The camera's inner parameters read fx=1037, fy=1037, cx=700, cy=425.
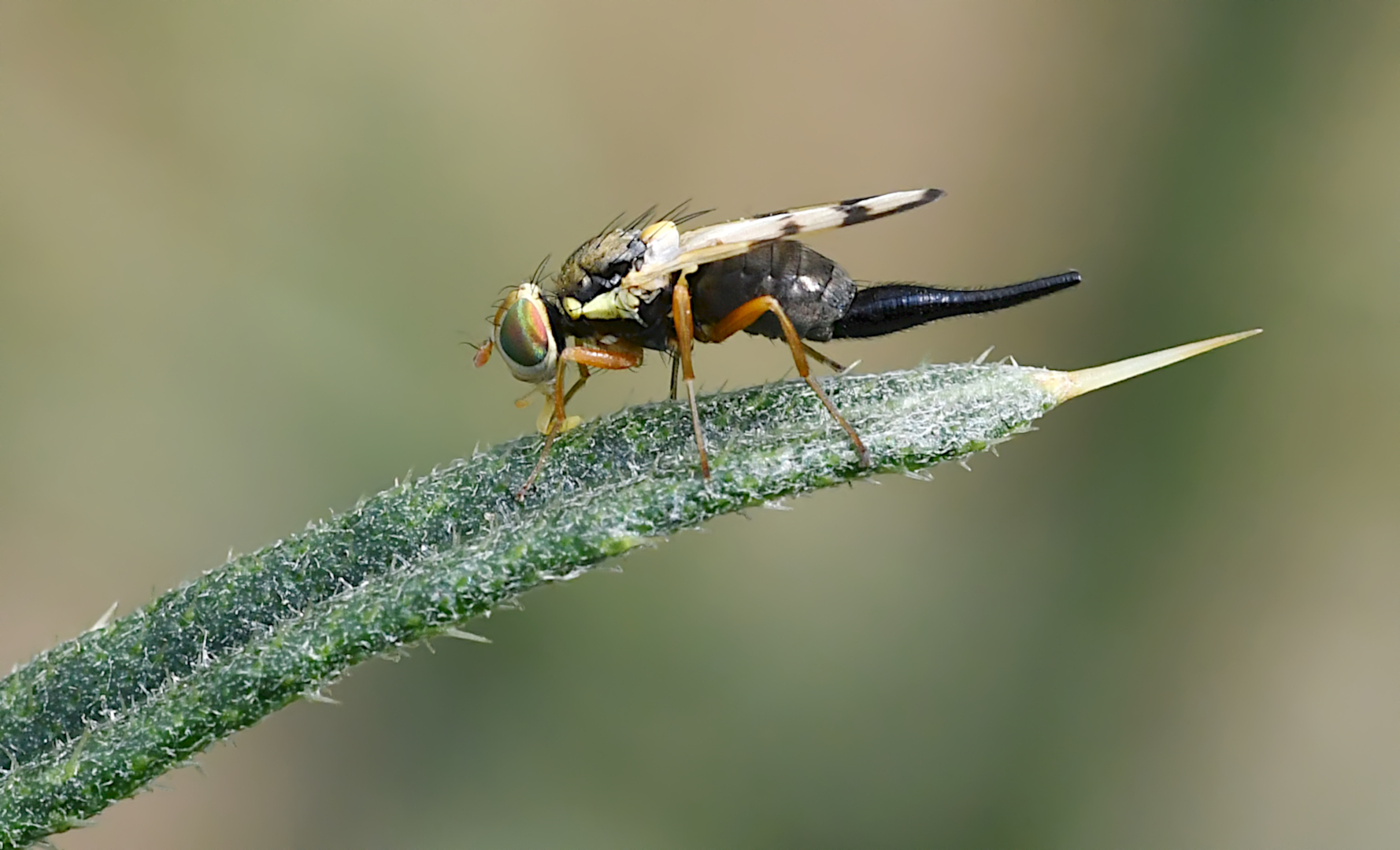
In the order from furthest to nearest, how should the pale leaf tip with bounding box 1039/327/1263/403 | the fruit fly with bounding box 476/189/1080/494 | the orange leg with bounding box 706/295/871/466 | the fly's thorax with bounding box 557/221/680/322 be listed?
the fly's thorax with bounding box 557/221/680/322, the fruit fly with bounding box 476/189/1080/494, the orange leg with bounding box 706/295/871/466, the pale leaf tip with bounding box 1039/327/1263/403

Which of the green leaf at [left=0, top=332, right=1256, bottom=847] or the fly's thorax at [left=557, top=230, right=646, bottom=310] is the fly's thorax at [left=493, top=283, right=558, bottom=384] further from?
the green leaf at [left=0, top=332, right=1256, bottom=847]

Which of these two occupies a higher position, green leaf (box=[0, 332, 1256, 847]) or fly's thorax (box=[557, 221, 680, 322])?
fly's thorax (box=[557, 221, 680, 322])

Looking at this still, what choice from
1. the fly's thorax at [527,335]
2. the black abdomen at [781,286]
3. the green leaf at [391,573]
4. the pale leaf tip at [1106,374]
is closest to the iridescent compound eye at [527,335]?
the fly's thorax at [527,335]

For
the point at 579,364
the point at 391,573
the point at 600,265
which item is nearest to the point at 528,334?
the point at 579,364

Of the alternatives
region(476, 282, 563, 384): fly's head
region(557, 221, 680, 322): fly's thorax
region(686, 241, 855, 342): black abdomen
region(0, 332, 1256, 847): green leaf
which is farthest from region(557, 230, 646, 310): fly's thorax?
region(0, 332, 1256, 847): green leaf

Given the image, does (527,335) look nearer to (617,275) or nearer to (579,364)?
(579,364)

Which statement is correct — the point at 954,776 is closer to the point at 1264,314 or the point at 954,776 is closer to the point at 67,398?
the point at 1264,314

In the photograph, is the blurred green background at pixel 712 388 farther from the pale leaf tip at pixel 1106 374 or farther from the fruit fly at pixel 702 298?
the pale leaf tip at pixel 1106 374
